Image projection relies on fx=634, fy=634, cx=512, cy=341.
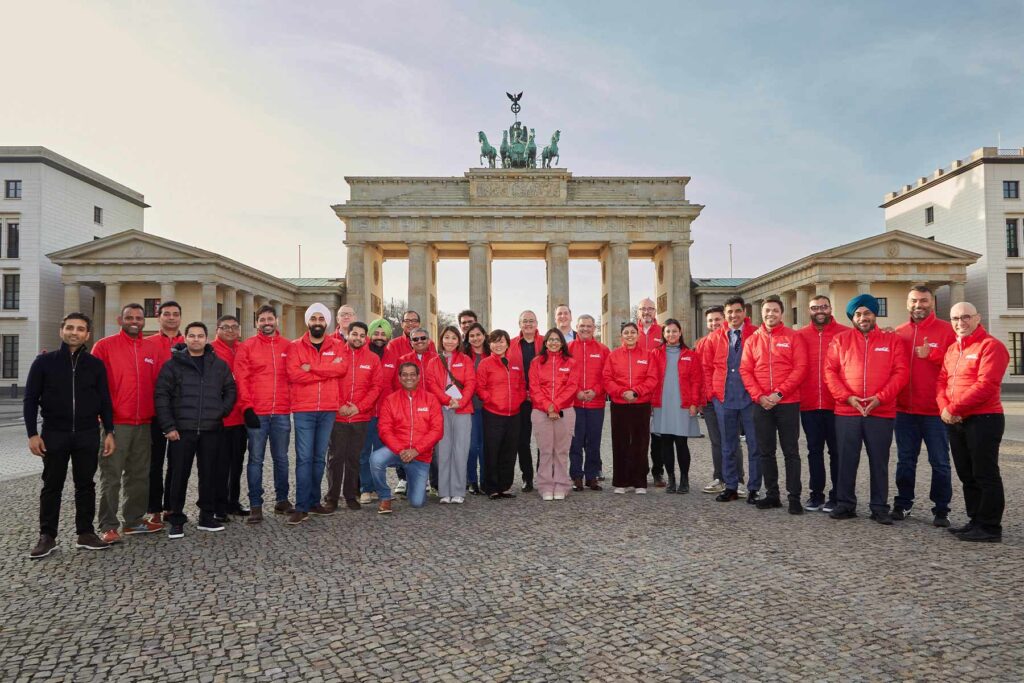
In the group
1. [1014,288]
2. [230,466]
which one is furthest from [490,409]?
[1014,288]

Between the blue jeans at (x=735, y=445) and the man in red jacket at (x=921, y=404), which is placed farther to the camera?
the blue jeans at (x=735, y=445)

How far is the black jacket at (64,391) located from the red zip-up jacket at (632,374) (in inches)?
215

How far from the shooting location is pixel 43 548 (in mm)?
5199

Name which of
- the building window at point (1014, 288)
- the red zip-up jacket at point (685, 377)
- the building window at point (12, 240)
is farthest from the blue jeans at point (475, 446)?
the building window at point (1014, 288)

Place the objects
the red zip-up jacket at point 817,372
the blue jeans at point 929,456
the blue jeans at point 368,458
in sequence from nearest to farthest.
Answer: the blue jeans at point 929,456, the red zip-up jacket at point 817,372, the blue jeans at point 368,458

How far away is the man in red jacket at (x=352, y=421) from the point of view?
23.0ft

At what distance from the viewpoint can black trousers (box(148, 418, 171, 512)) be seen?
6.24 metres

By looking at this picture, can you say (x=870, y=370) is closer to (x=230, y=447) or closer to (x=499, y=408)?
(x=499, y=408)

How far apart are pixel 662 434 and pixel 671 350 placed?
106 cm

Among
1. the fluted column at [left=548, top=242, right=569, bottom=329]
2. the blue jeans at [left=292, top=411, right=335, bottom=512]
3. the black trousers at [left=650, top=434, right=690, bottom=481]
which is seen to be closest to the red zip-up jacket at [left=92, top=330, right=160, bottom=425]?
the blue jeans at [left=292, top=411, right=335, bottom=512]

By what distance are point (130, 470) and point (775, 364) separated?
6.57m

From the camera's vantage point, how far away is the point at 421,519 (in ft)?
21.1

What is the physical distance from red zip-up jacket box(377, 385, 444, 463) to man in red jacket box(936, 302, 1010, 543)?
16.6ft

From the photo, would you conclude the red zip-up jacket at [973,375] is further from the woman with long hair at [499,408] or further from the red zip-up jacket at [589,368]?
the woman with long hair at [499,408]
